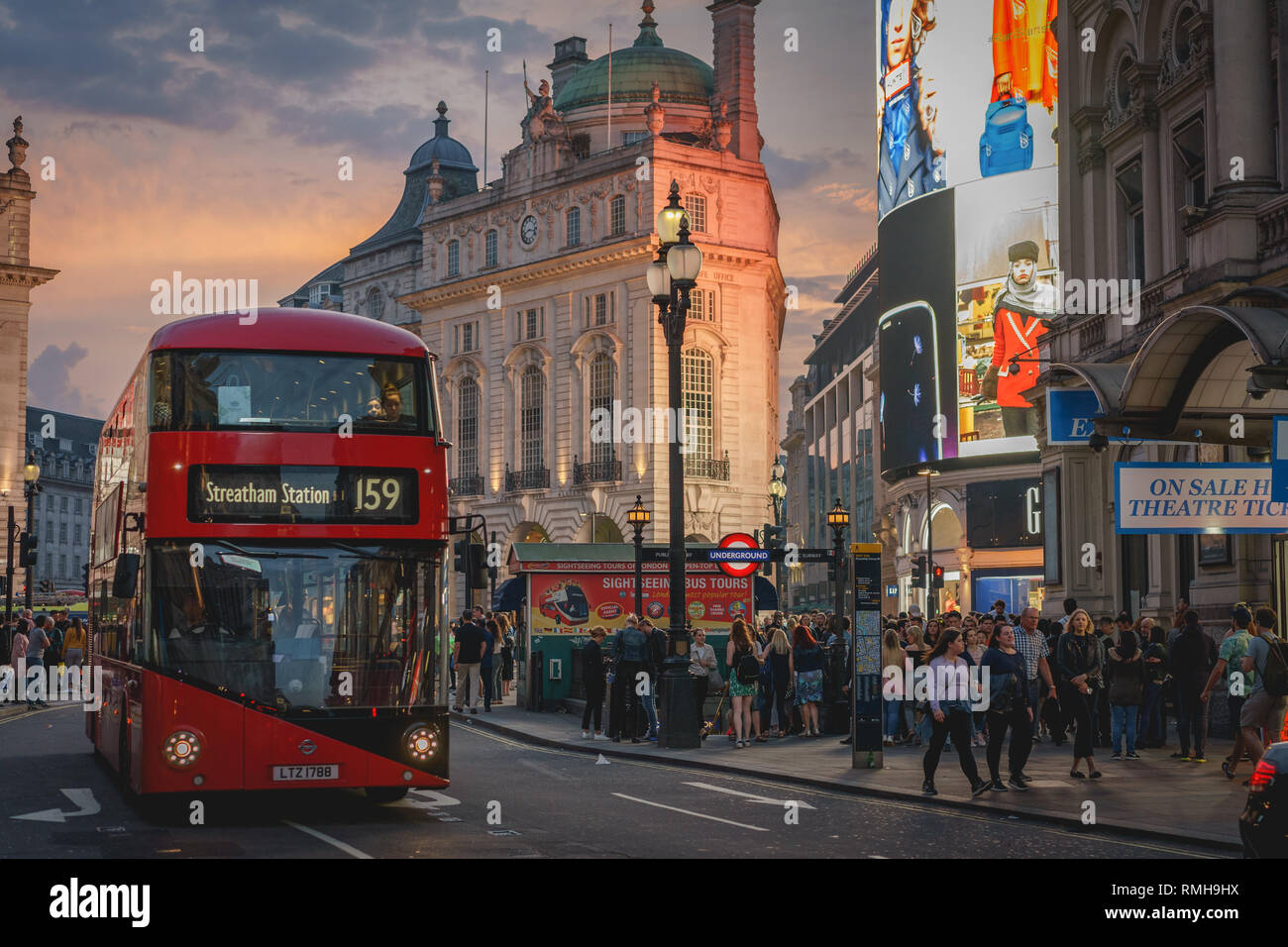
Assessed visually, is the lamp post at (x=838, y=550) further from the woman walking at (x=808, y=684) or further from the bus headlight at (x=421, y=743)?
the bus headlight at (x=421, y=743)

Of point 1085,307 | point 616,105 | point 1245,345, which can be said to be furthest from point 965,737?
point 616,105

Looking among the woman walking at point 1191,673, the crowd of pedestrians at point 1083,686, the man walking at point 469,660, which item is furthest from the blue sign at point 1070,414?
the man walking at point 469,660

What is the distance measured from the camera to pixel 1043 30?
68.2 m

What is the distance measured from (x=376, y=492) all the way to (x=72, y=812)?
412cm

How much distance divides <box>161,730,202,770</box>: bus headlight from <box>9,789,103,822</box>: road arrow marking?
4.77 feet

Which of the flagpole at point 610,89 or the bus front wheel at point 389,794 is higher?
the flagpole at point 610,89

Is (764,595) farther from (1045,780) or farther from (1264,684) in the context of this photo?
(1264,684)

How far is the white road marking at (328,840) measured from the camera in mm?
11832

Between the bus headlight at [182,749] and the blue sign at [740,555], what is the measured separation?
1161cm

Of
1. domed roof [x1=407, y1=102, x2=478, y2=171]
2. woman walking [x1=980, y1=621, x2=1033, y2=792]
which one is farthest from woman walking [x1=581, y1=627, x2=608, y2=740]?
domed roof [x1=407, y1=102, x2=478, y2=171]

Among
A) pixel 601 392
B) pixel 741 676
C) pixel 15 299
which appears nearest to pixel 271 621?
pixel 741 676

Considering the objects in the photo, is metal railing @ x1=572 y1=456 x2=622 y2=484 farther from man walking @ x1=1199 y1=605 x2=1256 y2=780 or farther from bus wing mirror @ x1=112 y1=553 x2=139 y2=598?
bus wing mirror @ x1=112 y1=553 x2=139 y2=598

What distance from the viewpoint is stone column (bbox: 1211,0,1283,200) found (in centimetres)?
2209

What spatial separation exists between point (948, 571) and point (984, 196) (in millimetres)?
17160
